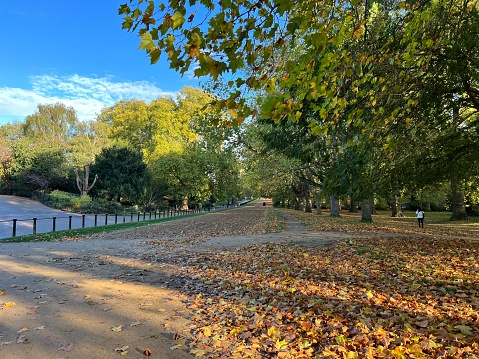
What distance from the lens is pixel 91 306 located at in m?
4.99

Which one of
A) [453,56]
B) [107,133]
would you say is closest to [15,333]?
[453,56]

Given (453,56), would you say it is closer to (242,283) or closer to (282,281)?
(282,281)

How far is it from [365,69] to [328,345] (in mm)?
5238

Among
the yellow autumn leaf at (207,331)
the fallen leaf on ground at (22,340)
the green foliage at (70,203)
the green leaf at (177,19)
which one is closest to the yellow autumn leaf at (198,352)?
the yellow autumn leaf at (207,331)

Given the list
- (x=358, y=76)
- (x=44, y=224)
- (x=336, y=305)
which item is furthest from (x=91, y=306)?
(x=44, y=224)

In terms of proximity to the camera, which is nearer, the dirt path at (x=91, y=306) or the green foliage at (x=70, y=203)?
the dirt path at (x=91, y=306)

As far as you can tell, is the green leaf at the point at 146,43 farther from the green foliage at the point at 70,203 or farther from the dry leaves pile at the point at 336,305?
the green foliage at the point at 70,203

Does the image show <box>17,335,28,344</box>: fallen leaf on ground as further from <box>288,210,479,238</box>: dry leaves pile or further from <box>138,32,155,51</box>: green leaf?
<box>288,210,479,238</box>: dry leaves pile

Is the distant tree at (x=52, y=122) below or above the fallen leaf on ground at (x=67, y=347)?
above

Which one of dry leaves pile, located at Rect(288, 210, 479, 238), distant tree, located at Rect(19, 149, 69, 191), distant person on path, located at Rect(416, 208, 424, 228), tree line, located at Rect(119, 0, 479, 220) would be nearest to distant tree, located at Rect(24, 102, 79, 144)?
distant tree, located at Rect(19, 149, 69, 191)

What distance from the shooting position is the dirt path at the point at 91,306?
12.0 ft

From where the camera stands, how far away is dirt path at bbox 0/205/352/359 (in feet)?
12.0

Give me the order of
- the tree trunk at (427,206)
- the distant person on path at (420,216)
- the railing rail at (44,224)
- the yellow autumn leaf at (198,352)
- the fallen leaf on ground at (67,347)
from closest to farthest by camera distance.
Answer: the yellow autumn leaf at (198,352), the fallen leaf on ground at (67,347), the railing rail at (44,224), the distant person on path at (420,216), the tree trunk at (427,206)

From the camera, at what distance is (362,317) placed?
13.9 ft
